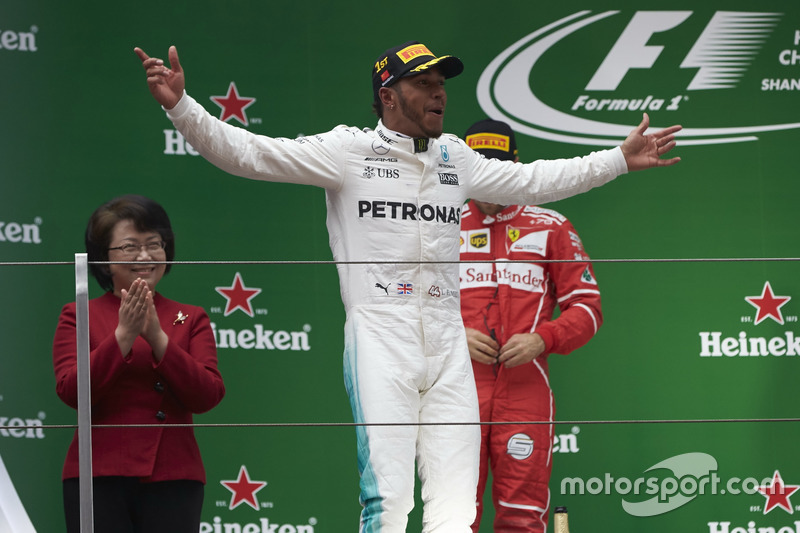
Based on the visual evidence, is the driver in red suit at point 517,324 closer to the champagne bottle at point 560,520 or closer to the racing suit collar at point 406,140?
the champagne bottle at point 560,520

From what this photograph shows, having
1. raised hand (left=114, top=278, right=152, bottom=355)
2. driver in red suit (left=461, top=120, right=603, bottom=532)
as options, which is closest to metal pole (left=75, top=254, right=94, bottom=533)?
raised hand (left=114, top=278, right=152, bottom=355)

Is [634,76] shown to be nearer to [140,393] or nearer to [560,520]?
[560,520]

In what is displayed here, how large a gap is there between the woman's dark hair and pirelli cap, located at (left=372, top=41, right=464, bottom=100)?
0.46m

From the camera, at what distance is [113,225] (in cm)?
217

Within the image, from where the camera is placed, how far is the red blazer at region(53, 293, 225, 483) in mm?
2016

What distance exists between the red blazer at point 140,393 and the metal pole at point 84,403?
0.34 ft

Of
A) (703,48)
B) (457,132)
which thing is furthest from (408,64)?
(703,48)

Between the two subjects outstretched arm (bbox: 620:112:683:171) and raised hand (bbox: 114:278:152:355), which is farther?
outstretched arm (bbox: 620:112:683:171)

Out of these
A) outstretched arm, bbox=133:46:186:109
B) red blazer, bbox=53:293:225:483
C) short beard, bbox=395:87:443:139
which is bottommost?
red blazer, bbox=53:293:225:483

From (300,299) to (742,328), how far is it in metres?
1.26

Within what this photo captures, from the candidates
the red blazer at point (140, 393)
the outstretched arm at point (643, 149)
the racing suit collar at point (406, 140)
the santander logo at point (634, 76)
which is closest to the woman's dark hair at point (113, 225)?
the red blazer at point (140, 393)

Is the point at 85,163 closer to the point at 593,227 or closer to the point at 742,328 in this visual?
the point at 593,227

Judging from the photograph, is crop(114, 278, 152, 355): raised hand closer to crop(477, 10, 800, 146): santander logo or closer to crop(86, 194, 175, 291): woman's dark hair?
crop(86, 194, 175, 291): woman's dark hair

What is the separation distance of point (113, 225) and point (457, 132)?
1.48 meters
